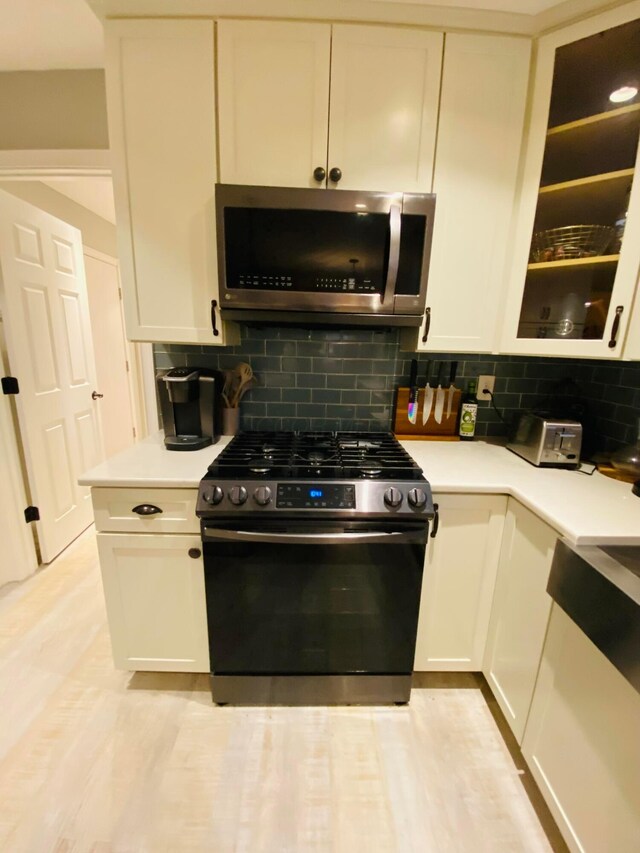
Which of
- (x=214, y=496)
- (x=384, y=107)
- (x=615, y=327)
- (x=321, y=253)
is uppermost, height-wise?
Answer: (x=384, y=107)

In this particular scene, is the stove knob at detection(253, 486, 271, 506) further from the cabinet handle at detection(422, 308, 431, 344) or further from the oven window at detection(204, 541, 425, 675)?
the cabinet handle at detection(422, 308, 431, 344)

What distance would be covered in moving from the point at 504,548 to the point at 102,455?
282 cm

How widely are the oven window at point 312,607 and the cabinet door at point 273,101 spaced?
4.37 ft

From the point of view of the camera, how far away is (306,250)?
1230 mm

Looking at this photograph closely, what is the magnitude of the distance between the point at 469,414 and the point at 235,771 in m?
1.64

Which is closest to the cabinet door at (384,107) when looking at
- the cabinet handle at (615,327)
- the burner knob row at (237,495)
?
the cabinet handle at (615,327)

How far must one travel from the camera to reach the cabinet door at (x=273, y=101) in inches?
46.0

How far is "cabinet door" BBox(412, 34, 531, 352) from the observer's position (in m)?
1.20

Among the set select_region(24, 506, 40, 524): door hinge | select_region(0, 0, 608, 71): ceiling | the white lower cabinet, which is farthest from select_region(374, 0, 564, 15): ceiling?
select_region(24, 506, 40, 524): door hinge

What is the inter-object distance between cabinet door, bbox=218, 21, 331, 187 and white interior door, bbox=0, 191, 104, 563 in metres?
1.42

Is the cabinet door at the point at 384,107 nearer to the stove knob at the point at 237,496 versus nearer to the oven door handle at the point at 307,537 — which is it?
the stove knob at the point at 237,496

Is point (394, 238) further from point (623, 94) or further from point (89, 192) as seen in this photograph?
point (89, 192)

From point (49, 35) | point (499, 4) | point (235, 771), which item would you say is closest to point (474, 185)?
point (499, 4)

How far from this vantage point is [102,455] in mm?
2727
